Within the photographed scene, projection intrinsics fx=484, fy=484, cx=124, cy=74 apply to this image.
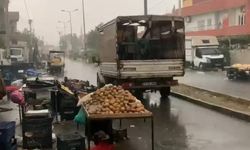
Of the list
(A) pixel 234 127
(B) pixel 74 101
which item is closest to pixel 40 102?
(B) pixel 74 101

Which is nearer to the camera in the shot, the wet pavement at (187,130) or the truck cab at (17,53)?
the wet pavement at (187,130)

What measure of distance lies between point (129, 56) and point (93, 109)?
9513 mm

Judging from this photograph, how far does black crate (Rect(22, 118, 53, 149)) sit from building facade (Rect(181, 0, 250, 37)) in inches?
1532

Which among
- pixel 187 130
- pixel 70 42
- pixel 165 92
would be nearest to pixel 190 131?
pixel 187 130

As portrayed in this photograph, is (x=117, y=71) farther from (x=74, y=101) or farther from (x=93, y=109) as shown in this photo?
(x=93, y=109)

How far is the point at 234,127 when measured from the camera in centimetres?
1178

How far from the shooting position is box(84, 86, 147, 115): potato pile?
910 centimetres

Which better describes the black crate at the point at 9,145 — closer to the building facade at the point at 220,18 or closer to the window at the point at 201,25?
the building facade at the point at 220,18

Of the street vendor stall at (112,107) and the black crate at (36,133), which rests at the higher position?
the street vendor stall at (112,107)

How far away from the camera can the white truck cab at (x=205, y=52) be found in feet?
139

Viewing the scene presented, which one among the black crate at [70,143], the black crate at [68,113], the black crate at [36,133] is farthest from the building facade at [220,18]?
the black crate at [70,143]

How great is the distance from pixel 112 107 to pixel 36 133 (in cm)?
159

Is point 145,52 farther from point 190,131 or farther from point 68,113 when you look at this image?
point 190,131

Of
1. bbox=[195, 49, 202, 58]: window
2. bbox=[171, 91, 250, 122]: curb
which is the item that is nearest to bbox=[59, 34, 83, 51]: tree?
bbox=[195, 49, 202, 58]: window
